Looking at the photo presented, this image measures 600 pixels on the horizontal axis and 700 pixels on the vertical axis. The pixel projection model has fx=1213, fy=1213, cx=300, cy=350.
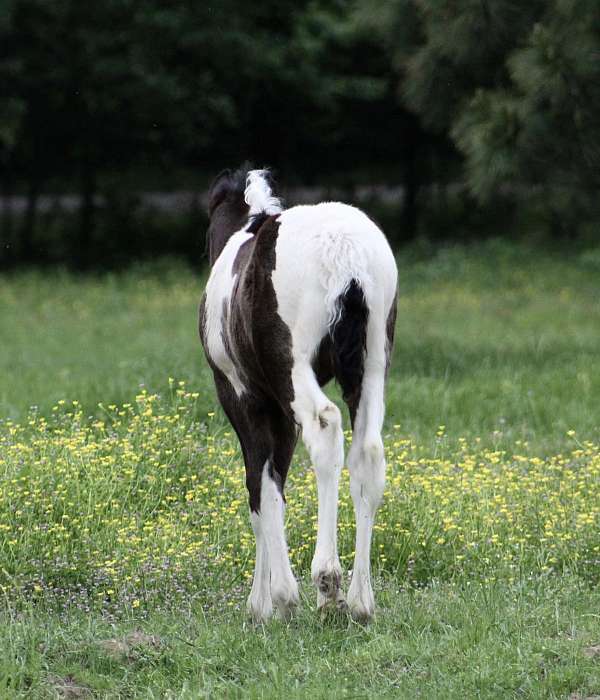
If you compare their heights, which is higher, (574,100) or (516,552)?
(574,100)

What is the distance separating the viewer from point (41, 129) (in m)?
22.0

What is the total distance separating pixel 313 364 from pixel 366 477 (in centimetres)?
49

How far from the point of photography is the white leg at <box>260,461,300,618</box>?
15.9 feet

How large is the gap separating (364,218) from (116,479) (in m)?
2.41

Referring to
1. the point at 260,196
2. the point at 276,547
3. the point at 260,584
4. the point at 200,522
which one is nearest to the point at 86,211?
the point at 200,522

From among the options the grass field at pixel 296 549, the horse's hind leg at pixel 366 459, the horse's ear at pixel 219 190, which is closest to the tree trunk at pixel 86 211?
the grass field at pixel 296 549

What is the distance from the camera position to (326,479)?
4.59m

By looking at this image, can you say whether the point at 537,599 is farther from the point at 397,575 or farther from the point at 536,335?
the point at 536,335

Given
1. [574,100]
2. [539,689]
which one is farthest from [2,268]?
[539,689]

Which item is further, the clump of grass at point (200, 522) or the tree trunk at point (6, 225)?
the tree trunk at point (6, 225)

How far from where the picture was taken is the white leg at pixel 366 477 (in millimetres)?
4652

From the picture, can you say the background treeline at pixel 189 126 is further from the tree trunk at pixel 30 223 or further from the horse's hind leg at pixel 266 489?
the horse's hind leg at pixel 266 489

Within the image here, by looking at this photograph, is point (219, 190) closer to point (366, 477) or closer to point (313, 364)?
point (313, 364)

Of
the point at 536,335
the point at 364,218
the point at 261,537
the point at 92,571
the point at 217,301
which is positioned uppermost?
the point at 364,218
